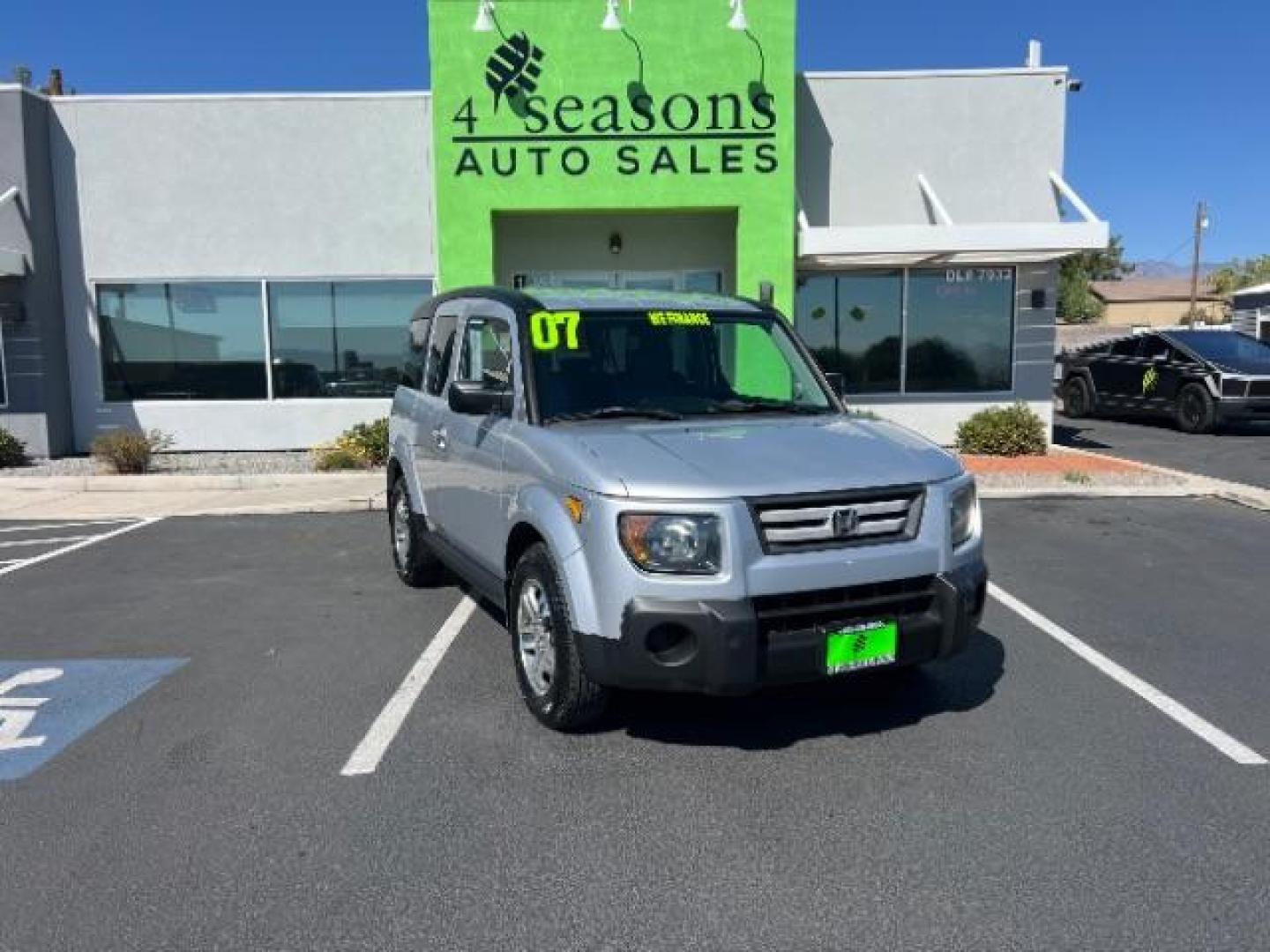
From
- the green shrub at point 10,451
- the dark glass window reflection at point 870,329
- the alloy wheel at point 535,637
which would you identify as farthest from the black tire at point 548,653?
the green shrub at point 10,451

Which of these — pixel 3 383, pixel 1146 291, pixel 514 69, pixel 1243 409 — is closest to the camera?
pixel 514 69

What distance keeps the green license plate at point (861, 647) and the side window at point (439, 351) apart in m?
3.11

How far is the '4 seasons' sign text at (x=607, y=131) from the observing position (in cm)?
1270

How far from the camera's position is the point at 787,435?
13.9 ft

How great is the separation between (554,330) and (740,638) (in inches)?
76.2

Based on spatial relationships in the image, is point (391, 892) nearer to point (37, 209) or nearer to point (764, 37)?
point (764, 37)

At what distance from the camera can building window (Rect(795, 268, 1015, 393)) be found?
14.1 m

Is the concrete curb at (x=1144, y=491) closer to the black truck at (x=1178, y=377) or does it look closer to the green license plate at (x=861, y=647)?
the black truck at (x=1178, y=377)

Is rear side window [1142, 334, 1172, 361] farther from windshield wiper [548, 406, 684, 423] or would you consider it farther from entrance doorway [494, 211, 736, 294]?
windshield wiper [548, 406, 684, 423]

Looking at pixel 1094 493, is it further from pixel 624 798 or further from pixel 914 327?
pixel 624 798

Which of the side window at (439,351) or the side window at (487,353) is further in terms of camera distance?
the side window at (439,351)

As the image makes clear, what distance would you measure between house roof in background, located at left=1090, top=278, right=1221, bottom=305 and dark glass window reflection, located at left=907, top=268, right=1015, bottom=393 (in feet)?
187

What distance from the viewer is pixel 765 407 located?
15.9 ft

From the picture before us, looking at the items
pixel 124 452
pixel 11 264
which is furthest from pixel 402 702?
pixel 11 264
